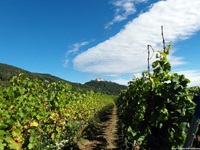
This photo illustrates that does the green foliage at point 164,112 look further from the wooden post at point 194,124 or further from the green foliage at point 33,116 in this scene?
the green foliage at point 33,116

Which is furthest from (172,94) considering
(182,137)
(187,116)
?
(182,137)

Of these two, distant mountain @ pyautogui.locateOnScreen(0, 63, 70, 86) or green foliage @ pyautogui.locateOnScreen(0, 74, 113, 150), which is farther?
distant mountain @ pyautogui.locateOnScreen(0, 63, 70, 86)

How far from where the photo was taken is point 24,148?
6.67 m

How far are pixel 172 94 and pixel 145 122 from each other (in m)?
0.77

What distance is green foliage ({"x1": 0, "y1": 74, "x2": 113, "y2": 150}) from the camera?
578 cm

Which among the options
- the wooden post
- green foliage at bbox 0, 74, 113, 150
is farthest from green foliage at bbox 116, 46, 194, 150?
green foliage at bbox 0, 74, 113, 150

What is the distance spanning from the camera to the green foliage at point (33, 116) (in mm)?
5775

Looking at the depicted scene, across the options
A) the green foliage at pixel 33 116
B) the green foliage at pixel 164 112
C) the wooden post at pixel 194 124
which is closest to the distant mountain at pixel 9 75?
the green foliage at pixel 33 116

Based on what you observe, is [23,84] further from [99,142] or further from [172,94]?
[172,94]

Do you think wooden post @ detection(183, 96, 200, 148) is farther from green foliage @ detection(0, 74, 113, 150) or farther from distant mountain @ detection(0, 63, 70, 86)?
distant mountain @ detection(0, 63, 70, 86)

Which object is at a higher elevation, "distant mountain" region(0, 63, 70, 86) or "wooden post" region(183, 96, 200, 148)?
"distant mountain" region(0, 63, 70, 86)

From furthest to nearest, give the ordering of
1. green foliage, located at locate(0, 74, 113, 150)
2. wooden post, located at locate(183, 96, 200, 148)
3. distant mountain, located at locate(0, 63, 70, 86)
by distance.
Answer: distant mountain, located at locate(0, 63, 70, 86) → green foliage, located at locate(0, 74, 113, 150) → wooden post, located at locate(183, 96, 200, 148)

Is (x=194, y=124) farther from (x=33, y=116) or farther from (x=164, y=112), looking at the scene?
(x=33, y=116)

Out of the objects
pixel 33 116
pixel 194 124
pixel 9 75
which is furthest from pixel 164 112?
pixel 9 75
